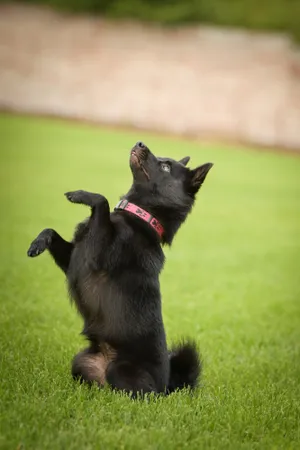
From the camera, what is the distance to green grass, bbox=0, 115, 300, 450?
8.33 feet

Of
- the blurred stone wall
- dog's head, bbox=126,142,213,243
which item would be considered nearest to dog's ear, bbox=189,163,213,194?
dog's head, bbox=126,142,213,243

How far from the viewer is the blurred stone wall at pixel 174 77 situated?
1555 cm

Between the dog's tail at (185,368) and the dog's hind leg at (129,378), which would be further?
the dog's tail at (185,368)

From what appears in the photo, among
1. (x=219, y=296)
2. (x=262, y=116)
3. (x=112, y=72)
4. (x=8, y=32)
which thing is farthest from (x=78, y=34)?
(x=219, y=296)

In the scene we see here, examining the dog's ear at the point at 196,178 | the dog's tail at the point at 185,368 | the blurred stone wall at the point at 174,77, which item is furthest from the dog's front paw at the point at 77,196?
the blurred stone wall at the point at 174,77

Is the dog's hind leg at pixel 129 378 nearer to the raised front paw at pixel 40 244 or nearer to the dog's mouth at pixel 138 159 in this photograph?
the raised front paw at pixel 40 244

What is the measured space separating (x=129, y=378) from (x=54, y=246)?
2.41 ft

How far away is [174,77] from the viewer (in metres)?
16.6

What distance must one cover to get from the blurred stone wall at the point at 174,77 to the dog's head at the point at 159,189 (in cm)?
1191

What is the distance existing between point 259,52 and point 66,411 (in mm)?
15369

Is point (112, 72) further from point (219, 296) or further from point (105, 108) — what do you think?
point (219, 296)

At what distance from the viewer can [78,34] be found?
1623 centimetres

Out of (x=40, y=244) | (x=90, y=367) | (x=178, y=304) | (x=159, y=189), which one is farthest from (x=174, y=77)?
(x=90, y=367)

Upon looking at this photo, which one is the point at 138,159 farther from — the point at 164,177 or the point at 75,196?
the point at 75,196
